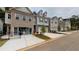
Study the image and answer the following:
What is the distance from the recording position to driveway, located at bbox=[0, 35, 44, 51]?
632cm

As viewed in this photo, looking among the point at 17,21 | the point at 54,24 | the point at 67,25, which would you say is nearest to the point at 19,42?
the point at 17,21

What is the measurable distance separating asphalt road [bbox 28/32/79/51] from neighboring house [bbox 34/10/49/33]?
0.75 m

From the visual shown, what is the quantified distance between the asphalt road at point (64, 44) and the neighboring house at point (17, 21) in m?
0.93

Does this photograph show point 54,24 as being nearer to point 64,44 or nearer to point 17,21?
point 64,44

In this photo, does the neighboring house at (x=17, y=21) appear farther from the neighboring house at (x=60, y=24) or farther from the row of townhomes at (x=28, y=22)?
the neighboring house at (x=60, y=24)

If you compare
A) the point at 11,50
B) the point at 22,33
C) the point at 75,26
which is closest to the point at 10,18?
the point at 22,33

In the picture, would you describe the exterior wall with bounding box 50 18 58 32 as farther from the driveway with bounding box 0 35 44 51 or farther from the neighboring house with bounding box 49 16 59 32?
the driveway with bounding box 0 35 44 51

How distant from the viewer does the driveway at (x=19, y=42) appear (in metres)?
6.32

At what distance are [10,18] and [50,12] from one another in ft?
5.59

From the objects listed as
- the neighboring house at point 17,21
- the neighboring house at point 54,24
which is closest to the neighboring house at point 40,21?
the neighboring house at point 54,24

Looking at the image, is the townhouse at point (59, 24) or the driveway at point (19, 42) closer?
the driveway at point (19, 42)

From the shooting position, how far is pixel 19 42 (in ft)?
21.7

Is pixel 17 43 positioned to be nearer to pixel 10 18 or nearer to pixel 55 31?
pixel 10 18

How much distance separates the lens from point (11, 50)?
624cm
